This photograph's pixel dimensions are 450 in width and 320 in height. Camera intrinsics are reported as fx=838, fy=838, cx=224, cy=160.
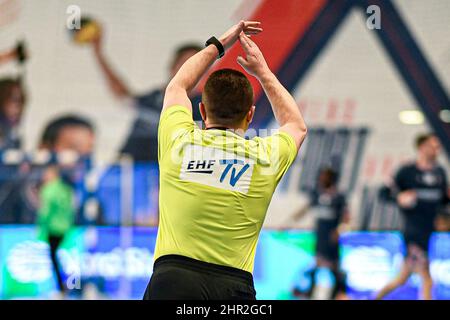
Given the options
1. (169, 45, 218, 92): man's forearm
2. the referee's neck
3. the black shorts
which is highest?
(169, 45, 218, 92): man's forearm

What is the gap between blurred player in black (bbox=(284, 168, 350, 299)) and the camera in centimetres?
868

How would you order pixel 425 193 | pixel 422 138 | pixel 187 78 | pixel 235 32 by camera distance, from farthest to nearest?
pixel 422 138
pixel 425 193
pixel 235 32
pixel 187 78

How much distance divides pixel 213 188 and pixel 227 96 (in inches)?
12.3

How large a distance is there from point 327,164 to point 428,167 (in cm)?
107

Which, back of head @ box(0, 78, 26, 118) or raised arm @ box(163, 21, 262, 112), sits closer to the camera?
raised arm @ box(163, 21, 262, 112)

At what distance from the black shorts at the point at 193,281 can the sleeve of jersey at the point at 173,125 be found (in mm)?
391

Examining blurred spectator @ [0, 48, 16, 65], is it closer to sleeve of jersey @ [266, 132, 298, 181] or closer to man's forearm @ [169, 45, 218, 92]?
man's forearm @ [169, 45, 218, 92]

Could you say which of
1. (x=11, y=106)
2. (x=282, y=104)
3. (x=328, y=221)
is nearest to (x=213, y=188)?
(x=282, y=104)

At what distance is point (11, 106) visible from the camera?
9.20 meters

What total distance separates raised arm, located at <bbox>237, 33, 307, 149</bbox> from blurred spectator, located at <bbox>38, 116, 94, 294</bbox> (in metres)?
6.05

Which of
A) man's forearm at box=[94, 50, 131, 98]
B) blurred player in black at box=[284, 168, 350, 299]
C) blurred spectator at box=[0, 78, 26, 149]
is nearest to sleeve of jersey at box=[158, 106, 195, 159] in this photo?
blurred player in black at box=[284, 168, 350, 299]

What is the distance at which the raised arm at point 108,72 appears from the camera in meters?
9.12

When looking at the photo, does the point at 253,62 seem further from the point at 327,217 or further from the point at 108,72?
the point at 108,72

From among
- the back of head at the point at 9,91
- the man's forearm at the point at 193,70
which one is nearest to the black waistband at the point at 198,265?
the man's forearm at the point at 193,70
